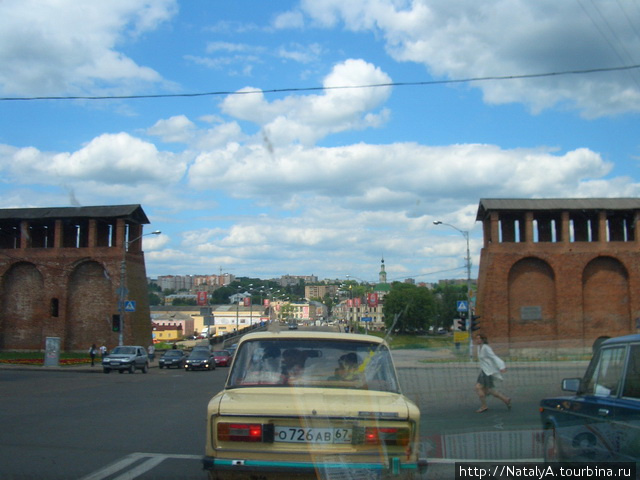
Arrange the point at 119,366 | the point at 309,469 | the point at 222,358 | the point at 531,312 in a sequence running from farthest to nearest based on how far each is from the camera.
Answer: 1. the point at 531,312
2. the point at 222,358
3. the point at 119,366
4. the point at 309,469

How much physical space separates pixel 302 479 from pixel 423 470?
1120mm

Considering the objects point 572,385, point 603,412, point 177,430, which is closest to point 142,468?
point 177,430

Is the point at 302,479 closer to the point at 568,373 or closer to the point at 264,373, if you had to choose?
the point at 264,373

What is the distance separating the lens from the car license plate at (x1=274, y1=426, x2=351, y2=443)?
17.9 ft

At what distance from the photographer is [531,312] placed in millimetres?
48719

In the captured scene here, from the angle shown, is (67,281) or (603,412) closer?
(603,412)

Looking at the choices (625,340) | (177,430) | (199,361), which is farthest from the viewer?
(199,361)

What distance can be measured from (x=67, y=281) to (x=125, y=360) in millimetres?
20855

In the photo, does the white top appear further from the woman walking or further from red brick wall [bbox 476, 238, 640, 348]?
red brick wall [bbox 476, 238, 640, 348]

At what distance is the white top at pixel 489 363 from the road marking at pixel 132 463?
19.1 ft

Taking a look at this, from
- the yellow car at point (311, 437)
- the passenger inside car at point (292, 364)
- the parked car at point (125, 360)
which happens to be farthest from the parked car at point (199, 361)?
the yellow car at point (311, 437)

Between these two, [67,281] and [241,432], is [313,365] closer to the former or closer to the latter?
[241,432]

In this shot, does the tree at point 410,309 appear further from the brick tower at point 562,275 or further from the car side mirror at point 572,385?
the brick tower at point 562,275

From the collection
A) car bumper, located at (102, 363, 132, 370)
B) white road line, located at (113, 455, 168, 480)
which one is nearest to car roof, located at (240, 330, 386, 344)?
white road line, located at (113, 455, 168, 480)
